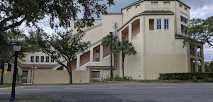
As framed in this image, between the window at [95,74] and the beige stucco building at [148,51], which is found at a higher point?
the beige stucco building at [148,51]

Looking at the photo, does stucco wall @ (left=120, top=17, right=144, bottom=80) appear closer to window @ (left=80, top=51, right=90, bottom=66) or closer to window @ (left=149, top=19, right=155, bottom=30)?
window @ (left=149, top=19, right=155, bottom=30)

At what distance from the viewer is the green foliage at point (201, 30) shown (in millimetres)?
60219

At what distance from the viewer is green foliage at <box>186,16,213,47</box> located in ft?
198

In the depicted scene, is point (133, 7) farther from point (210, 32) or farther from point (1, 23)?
point (1, 23)

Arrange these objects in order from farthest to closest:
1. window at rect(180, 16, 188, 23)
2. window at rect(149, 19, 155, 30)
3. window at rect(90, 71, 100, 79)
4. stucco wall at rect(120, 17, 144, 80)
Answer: window at rect(90, 71, 100, 79), window at rect(180, 16, 188, 23), window at rect(149, 19, 155, 30), stucco wall at rect(120, 17, 144, 80)

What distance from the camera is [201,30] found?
60.8 metres

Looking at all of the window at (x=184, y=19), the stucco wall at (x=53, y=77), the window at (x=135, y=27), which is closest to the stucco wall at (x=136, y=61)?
the window at (x=135, y=27)

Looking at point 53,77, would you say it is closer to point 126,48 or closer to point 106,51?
point 126,48

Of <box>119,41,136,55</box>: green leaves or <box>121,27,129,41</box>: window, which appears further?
<box>121,27,129,41</box>: window

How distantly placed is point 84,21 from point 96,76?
2186 inches

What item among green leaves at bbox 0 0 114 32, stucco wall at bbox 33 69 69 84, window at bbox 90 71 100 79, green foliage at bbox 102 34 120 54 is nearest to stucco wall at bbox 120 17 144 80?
green foliage at bbox 102 34 120 54

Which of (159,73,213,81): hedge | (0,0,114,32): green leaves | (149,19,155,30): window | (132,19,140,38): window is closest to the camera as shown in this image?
(0,0,114,32): green leaves

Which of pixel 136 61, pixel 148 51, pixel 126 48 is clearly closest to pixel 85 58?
pixel 126 48

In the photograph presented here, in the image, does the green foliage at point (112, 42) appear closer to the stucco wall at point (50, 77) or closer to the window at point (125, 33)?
the window at point (125, 33)
